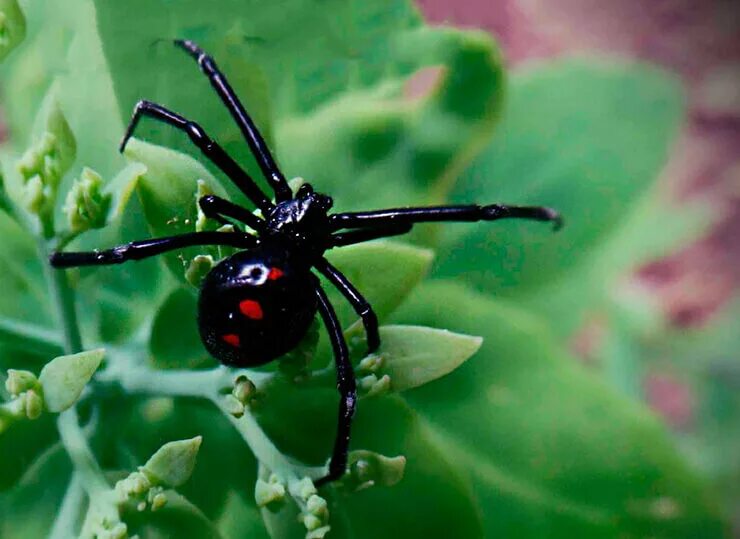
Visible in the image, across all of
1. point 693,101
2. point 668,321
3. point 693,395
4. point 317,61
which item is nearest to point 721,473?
point 693,395

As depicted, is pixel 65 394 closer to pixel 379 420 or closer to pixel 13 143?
pixel 379 420

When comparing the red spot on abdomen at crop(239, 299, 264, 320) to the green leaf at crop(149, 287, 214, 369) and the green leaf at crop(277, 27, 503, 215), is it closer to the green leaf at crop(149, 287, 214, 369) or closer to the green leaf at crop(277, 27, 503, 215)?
the green leaf at crop(149, 287, 214, 369)

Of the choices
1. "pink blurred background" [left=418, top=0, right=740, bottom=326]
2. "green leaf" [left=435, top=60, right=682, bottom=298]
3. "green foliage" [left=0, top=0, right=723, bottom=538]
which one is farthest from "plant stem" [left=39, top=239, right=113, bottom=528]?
"pink blurred background" [left=418, top=0, right=740, bottom=326]

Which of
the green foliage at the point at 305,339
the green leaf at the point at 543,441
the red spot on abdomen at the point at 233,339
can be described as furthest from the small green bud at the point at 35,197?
the green leaf at the point at 543,441

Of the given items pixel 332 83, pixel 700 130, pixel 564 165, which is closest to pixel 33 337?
pixel 332 83

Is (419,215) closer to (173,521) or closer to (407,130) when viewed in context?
(407,130)

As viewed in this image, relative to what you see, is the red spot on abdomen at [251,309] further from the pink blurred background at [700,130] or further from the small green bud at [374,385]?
the pink blurred background at [700,130]
